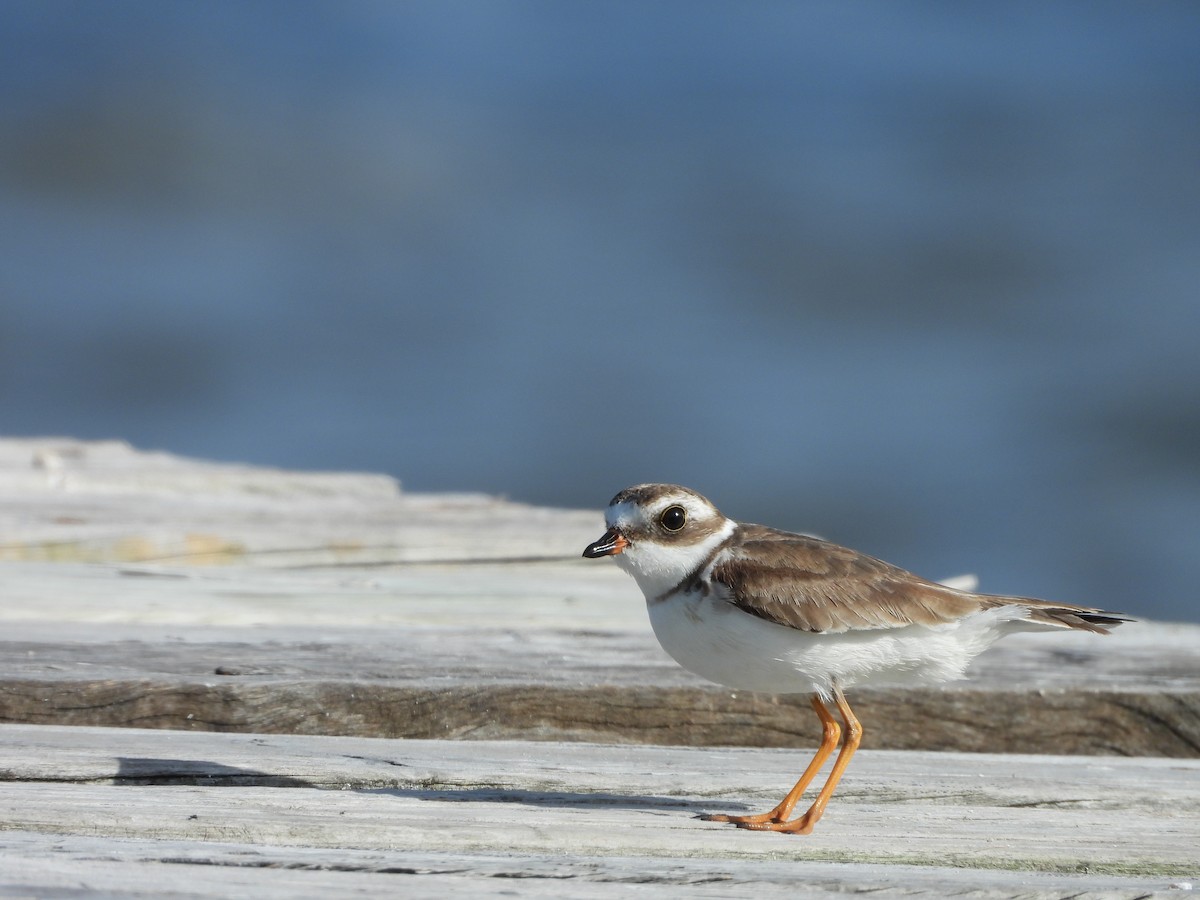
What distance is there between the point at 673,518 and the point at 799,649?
53 centimetres

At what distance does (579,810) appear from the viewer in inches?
117

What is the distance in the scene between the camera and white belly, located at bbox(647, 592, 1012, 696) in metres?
3.36

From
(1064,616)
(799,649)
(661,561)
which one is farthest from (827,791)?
(1064,616)

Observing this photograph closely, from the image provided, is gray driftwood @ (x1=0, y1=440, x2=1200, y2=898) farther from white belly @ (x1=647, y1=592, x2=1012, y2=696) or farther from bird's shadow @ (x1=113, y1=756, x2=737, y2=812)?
white belly @ (x1=647, y1=592, x2=1012, y2=696)

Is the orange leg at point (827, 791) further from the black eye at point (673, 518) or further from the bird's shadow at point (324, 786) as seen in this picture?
the black eye at point (673, 518)

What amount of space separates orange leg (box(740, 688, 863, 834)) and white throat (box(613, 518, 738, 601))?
495 millimetres

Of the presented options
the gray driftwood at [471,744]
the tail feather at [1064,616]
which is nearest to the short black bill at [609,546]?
the gray driftwood at [471,744]

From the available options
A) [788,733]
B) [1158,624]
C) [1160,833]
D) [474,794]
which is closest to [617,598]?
[788,733]

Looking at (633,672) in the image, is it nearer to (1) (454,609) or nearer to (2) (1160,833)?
(1) (454,609)

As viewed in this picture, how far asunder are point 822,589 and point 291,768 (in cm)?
132

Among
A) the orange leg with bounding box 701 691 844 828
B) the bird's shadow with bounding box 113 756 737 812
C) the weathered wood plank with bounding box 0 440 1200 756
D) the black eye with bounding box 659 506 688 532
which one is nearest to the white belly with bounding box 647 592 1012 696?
the orange leg with bounding box 701 691 844 828

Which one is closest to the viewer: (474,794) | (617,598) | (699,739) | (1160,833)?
(1160,833)

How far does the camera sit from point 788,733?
14.0ft

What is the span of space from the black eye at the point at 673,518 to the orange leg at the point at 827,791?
1.98 feet
